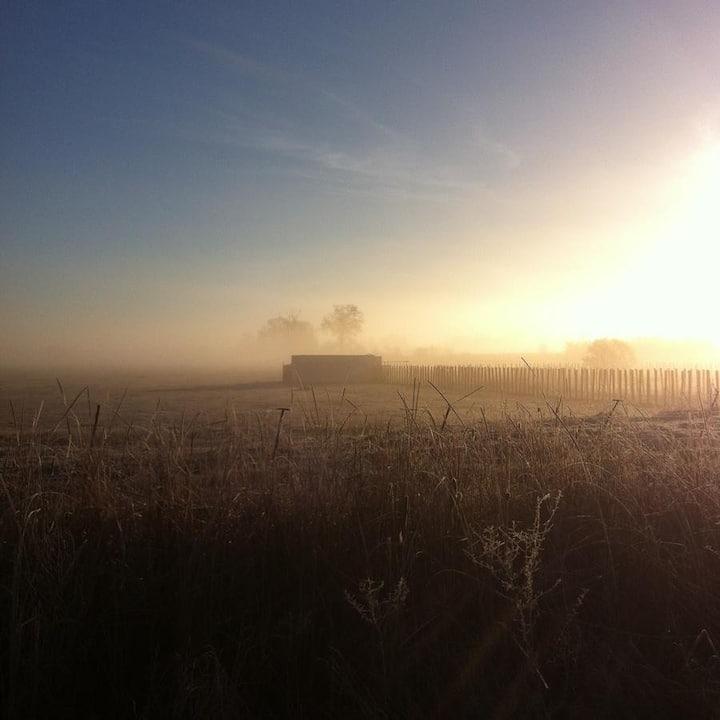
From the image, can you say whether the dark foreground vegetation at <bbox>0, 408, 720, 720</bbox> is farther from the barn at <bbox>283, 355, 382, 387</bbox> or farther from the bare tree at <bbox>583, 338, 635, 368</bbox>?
the bare tree at <bbox>583, 338, 635, 368</bbox>

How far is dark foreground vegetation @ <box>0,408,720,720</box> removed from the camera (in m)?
2.49

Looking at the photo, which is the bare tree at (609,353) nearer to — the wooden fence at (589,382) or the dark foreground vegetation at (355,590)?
the wooden fence at (589,382)

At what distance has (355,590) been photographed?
3123 millimetres

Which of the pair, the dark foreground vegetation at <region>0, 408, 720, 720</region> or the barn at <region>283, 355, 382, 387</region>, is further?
the barn at <region>283, 355, 382, 387</region>

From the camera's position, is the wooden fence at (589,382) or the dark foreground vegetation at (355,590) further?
the wooden fence at (589,382)

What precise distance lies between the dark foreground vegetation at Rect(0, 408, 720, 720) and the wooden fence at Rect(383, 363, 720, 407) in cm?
1693

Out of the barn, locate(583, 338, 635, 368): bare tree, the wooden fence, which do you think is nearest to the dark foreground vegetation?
the wooden fence

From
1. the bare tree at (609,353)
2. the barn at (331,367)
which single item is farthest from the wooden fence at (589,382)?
the bare tree at (609,353)

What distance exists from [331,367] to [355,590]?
41.1 m

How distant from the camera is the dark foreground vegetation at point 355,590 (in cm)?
249

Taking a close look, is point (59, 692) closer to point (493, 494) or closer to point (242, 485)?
point (242, 485)

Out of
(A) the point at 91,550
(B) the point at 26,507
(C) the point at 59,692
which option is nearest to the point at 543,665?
(C) the point at 59,692

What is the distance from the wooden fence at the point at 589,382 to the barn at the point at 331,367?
16.5ft

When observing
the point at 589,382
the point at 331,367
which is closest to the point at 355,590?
the point at 589,382
